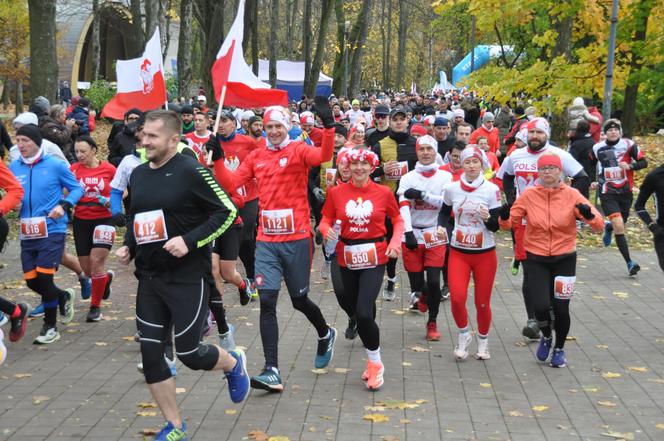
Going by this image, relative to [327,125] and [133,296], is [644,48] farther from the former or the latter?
[327,125]

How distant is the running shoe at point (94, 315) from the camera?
998cm

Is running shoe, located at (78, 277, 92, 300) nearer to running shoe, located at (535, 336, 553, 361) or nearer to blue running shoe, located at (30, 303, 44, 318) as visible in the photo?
blue running shoe, located at (30, 303, 44, 318)

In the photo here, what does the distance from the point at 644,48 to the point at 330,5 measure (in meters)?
15.2

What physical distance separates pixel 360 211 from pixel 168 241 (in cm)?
229

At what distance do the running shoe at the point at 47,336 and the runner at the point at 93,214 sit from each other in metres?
0.85

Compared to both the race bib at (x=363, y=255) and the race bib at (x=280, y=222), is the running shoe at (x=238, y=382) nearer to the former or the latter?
the race bib at (x=280, y=222)

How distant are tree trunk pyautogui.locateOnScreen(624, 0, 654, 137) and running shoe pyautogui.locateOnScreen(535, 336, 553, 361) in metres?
13.8

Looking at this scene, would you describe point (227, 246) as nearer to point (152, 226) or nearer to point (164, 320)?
point (164, 320)

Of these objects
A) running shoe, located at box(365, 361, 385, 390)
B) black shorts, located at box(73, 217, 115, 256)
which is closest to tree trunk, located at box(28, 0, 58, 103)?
black shorts, located at box(73, 217, 115, 256)

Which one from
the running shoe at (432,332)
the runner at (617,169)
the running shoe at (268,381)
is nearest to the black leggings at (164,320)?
the running shoe at (268,381)

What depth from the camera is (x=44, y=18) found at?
59.8 ft

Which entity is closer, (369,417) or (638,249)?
(369,417)

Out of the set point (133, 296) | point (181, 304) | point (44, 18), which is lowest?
point (133, 296)

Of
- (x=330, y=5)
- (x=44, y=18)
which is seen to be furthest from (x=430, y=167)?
(x=330, y=5)
